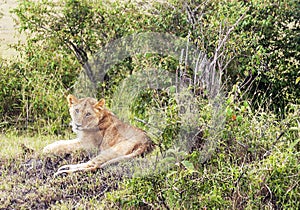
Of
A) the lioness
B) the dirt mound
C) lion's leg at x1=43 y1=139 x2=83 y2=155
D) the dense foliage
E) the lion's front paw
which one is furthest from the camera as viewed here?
the dense foliage

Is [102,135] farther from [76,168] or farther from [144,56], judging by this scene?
[144,56]

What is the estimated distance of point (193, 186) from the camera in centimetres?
444

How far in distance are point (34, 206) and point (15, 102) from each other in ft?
9.66

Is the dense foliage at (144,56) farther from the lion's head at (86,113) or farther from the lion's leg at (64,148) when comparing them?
the lion's leg at (64,148)

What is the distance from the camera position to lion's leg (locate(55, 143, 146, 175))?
17.8ft

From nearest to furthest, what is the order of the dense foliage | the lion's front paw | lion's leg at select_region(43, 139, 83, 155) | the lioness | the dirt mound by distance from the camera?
the dirt mound < the lion's front paw < the lioness < lion's leg at select_region(43, 139, 83, 155) < the dense foliage

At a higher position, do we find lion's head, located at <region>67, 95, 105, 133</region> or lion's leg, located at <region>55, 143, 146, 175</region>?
lion's head, located at <region>67, 95, 105, 133</region>

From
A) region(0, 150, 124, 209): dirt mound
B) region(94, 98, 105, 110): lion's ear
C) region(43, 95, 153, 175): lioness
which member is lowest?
region(0, 150, 124, 209): dirt mound

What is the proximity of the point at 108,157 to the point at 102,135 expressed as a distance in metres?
0.28

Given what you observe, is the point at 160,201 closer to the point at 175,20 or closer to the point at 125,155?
the point at 125,155

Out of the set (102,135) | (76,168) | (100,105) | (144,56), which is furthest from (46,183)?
(144,56)

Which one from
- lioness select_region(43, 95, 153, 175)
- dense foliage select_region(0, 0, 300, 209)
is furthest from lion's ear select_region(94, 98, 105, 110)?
dense foliage select_region(0, 0, 300, 209)

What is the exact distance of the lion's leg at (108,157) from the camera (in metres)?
5.43

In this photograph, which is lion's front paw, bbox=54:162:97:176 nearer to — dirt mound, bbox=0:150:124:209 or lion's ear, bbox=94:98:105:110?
dirt mound, bbox=0:150:124:209
